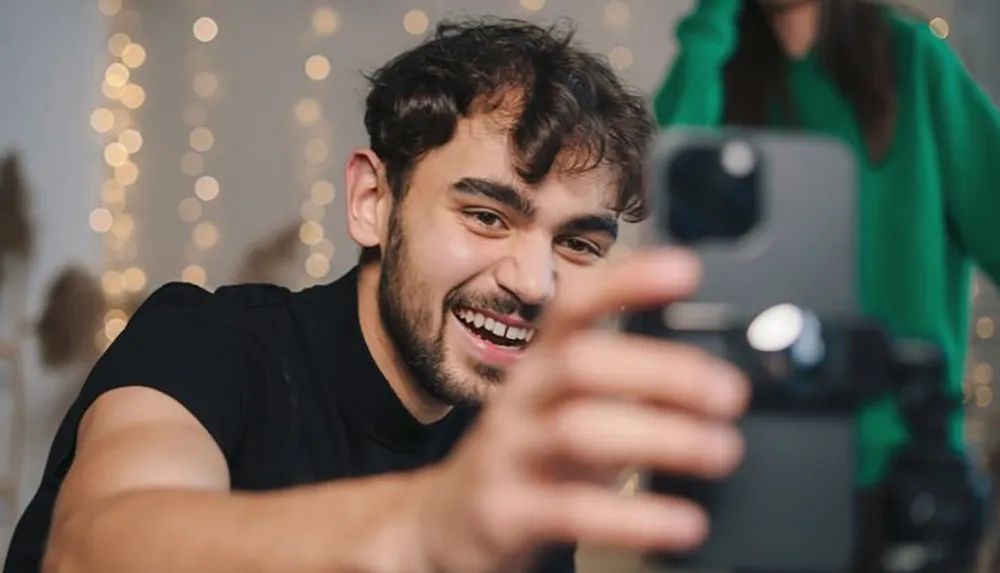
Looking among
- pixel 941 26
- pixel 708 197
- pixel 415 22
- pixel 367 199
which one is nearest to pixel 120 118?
pixel 415 22

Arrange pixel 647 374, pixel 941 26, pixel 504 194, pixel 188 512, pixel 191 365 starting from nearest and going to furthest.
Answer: pixel 647 374
pixel 188 512
pixel 191 365
pixel 504 194
pixel 941 26

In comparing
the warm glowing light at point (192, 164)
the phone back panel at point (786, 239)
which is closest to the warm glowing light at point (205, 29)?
the warm glowing light at point (192, 164)

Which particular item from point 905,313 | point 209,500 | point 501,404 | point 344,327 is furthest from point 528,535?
point 344,327

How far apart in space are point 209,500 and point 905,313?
49cm

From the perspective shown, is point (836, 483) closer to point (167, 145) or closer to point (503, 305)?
point (503, 305)

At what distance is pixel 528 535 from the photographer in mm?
343

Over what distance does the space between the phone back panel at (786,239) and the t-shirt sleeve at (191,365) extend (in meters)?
0.43

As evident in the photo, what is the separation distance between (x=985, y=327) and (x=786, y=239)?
1.18m

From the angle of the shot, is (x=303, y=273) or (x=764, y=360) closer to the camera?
(x=764, y=360)

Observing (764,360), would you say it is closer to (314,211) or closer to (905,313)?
(905,313)

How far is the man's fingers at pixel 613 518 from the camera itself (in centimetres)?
32

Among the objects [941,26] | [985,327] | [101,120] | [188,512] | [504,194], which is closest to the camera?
[188,512]

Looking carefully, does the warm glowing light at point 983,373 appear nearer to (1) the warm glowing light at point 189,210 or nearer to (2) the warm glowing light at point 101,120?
(1) the warm glowing light at point 189,210

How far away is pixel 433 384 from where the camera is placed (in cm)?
101
